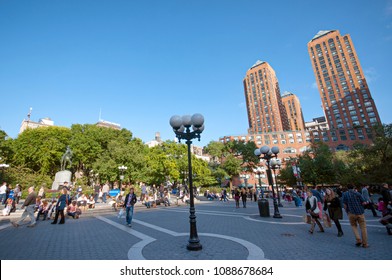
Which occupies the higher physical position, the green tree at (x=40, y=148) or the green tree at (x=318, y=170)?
the green tree at (x=40, y=148)

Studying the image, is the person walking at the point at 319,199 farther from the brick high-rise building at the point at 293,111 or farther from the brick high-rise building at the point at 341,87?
the brick high-rise building at the point at 293,111

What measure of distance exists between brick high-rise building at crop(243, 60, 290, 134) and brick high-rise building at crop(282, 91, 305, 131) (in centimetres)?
1159

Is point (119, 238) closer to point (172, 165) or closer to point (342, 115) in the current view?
point (172, 165)

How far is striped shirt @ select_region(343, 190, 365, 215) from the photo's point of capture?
5688 mm

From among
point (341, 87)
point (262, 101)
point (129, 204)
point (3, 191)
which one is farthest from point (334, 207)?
point (262, 101)

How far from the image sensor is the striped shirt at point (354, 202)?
5688 millimetres

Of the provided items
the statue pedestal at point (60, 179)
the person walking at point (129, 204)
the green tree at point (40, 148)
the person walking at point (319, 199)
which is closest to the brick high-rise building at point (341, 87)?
the person walking at point (319, 199)

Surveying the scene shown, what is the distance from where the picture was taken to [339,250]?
5203 mm

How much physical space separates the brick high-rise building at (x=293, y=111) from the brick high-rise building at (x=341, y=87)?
3644cm

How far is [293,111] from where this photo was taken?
445 feet

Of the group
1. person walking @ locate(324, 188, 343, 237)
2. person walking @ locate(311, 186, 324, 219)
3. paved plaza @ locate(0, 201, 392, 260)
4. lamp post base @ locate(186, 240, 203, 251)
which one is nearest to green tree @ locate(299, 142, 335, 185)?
person walking @ locate(311, 186, 324, 219)
